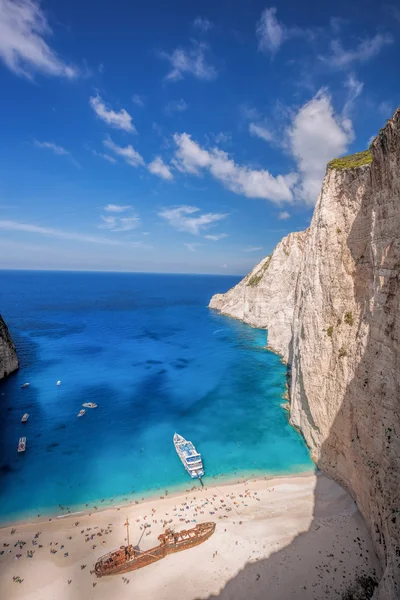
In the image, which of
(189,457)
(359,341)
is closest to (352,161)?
(359,341)

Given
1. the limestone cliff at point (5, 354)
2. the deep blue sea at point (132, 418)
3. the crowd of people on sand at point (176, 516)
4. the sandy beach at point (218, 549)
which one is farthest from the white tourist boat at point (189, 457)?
the limestone cliff at point (5, 354)

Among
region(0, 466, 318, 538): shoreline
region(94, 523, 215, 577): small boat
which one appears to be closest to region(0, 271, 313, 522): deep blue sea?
region(0, 466, 318, 538): shoreline

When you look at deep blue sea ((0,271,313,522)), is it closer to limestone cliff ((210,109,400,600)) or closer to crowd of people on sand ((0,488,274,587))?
crowd of people on sand ((0,488,274,587))

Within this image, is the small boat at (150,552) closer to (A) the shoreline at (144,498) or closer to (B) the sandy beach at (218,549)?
(B) the sandy beach at (218,549)

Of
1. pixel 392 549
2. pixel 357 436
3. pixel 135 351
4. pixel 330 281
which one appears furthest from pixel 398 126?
pixel 135 351

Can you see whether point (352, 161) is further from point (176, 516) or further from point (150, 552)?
point (150, 552)

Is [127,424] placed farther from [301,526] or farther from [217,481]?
[301,526]
